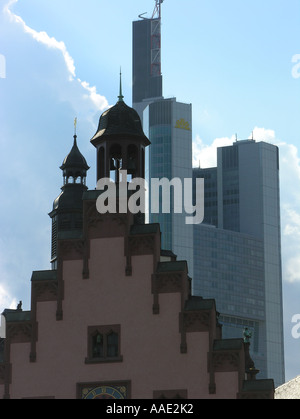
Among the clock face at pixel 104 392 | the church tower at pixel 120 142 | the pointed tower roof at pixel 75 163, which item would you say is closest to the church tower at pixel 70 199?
the pointed tower roof at pixel 75 163

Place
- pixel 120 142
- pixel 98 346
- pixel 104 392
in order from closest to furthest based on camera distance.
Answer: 1. pixel 104 392
2. pixel 98 346
3. pixel 120 142

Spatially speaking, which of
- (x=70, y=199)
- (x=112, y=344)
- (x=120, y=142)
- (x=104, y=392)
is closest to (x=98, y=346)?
(x=112, y=344)

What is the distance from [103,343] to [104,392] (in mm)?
2462

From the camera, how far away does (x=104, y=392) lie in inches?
2147

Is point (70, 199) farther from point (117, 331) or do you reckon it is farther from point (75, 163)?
point (117, 331)

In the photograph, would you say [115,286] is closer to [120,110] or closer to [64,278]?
[64,278]

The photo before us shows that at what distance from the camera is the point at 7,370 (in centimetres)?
5541

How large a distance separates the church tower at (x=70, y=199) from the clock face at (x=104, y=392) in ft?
64.9

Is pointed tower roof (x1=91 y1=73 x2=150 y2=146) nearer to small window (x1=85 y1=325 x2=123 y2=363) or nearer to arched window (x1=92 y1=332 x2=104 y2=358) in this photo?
small window (x1=85 y1=325 x2=123 y2=363)

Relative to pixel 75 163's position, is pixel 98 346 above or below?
below

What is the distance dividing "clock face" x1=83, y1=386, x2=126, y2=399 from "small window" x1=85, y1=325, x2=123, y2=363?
4.61 feet

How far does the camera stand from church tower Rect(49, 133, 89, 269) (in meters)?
75.8
